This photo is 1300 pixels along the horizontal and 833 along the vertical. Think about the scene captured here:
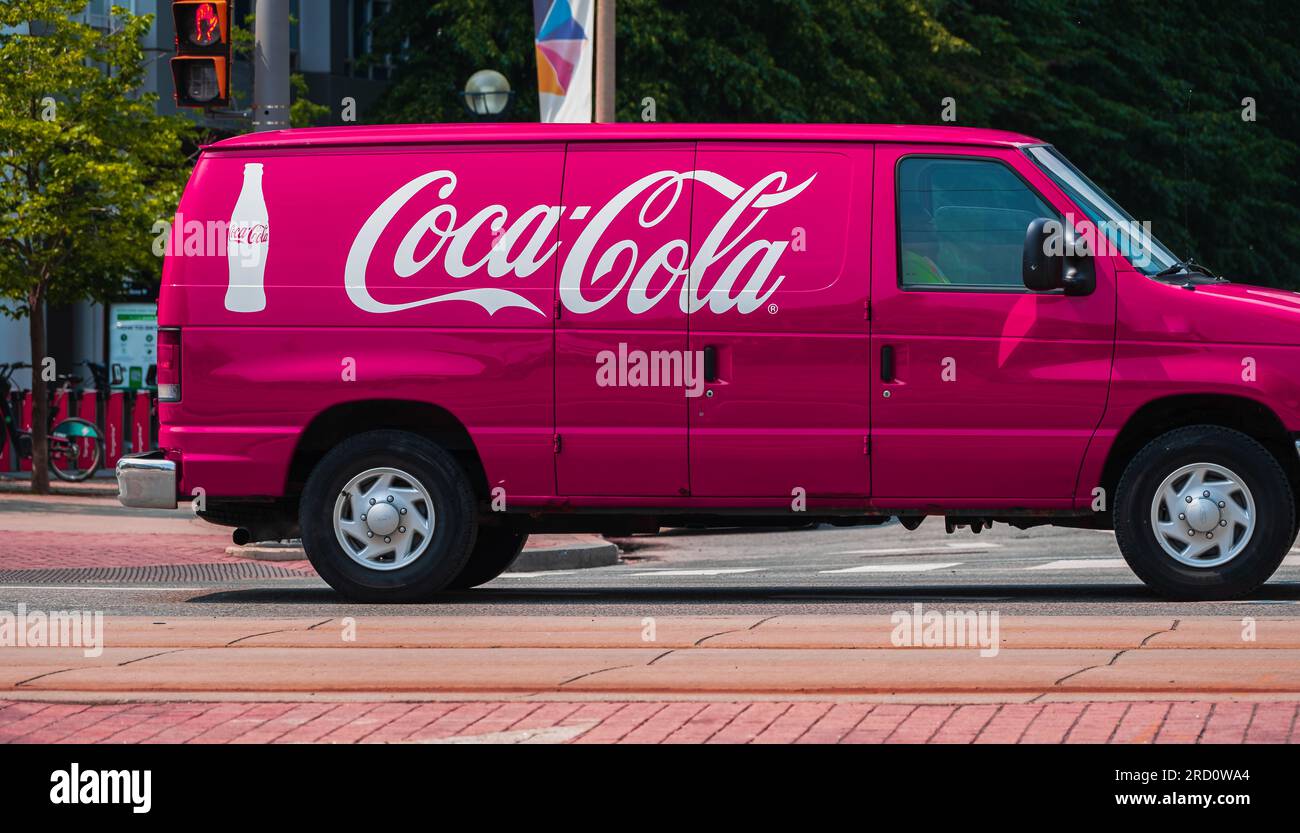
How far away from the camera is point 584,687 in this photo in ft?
25.9

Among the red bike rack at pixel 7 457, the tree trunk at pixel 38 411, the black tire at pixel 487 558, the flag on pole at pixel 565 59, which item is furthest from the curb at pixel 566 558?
the red bike rack at pixel 7 457

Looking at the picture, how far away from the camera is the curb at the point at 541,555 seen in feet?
51.5

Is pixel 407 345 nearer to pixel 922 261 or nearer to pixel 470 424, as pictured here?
pixel 470 424

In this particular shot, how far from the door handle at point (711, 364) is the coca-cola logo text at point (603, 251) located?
0.19 m

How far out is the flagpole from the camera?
20438 mm

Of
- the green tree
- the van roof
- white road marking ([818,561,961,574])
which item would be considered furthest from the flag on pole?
the van roof

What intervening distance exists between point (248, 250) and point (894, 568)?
20.6 ft

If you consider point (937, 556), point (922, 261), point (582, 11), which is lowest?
point (937, 556)

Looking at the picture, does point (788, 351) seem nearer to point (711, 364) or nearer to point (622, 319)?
point (711, 364)

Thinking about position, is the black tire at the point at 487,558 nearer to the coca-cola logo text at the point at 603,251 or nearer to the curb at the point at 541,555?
the coca-cola logo text at the point at 603,251

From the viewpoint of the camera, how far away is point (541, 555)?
51.9 feet
